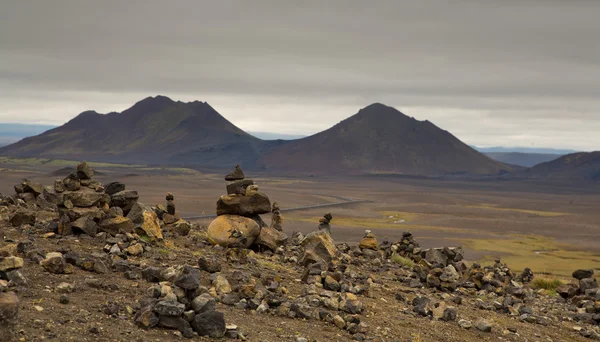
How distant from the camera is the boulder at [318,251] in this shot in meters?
21.8

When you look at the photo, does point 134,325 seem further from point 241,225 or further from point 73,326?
point 241,225

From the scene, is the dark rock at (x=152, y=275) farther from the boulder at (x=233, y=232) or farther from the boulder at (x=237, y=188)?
the boulder at (x=237, y=188)

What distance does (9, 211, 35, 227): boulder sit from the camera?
19519 mm

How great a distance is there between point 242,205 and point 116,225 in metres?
6.25

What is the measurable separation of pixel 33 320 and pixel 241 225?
13539 millimetres

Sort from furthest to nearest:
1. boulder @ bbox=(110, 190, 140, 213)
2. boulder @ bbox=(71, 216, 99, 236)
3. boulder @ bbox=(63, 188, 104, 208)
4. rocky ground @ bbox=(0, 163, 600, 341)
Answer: boulder @ bbox=(110, 190, 140, 213)
boulder @ bbox=(63, 188, 104, 208)
boulder @ bbox=(71, 216, 99, 236)
rocky ground @ bbox=(0, 163, 600, 341)

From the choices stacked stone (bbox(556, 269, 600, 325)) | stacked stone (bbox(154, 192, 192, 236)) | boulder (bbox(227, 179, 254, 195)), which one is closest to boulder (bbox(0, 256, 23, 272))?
stacked stone (bbox(154, 192, 192, 236))

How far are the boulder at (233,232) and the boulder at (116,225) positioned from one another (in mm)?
4088

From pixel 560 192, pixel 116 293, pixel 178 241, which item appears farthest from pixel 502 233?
pixel 560 192

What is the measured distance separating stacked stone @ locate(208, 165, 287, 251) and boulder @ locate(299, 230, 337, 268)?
152 cm

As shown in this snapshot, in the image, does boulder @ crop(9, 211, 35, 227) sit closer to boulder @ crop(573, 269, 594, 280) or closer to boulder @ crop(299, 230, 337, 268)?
boulder @ crop(299, 230, 337, 268)

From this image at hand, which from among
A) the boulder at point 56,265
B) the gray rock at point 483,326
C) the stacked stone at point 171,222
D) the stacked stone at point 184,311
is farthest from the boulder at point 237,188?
the stacked stone at point 184,311

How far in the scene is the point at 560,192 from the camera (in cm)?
17750

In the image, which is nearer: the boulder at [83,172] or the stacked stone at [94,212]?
the stacked stone at [94,212]
